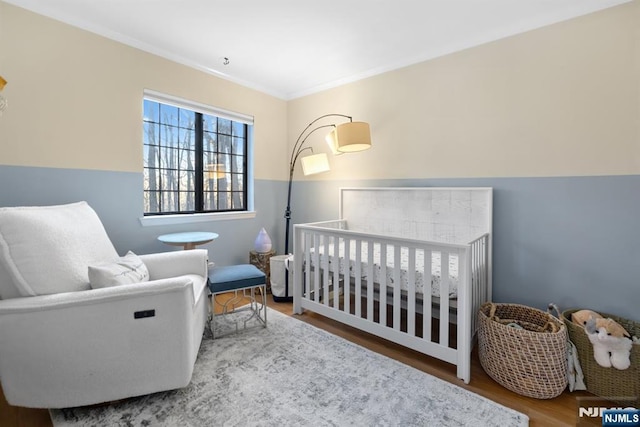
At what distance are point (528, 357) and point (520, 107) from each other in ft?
5.56

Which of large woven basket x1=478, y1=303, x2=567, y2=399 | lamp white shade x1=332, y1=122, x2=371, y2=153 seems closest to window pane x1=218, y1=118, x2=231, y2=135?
lamp white shade x1=332, y1=122, x2=371, y2=153

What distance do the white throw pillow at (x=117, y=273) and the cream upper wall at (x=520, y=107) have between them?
7.09 feet

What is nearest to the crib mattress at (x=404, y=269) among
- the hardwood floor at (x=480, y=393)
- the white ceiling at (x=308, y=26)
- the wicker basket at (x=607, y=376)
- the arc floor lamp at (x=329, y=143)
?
the hardwood floor at (x=480, y=393)

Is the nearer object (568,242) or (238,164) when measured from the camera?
(568,242)

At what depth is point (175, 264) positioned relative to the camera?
203 centimetres

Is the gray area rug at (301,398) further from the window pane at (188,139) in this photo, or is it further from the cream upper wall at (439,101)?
the window pane at (188,139)

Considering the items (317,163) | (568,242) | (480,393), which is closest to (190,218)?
(317,163)

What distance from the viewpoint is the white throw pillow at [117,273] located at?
4.75 feet

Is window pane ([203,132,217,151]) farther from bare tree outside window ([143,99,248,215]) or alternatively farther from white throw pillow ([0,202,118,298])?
white throw pillow ([0,202,118,298])

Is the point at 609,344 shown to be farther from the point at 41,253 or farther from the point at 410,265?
the point at 41,253

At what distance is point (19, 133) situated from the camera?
192 centimetres

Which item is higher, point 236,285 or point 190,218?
point 190,218

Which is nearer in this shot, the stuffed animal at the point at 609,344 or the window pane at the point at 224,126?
the stuffed animal at the point at 609,344

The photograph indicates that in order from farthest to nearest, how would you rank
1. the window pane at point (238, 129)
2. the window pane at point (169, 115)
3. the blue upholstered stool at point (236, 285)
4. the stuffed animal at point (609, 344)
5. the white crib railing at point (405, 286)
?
the window pane at point (238, 129) < the window pane at point (169, 115) < the blue upholstered stool at point (236, 285) < the white crib railing at point (405, 286) < the stuffed animal at point (609, 344)
